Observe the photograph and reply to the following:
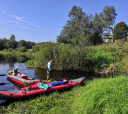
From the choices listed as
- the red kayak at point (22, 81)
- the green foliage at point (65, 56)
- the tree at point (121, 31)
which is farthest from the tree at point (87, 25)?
the red kayak at point (22, 81)

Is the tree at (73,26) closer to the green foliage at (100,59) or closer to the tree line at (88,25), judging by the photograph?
the tree line at (88,25)

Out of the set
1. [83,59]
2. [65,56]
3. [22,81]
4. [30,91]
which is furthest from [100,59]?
[30,91]

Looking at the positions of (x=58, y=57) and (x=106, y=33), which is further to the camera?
(x=106, y=33)

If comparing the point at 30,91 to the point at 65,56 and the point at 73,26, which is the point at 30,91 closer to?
the point at 65,56

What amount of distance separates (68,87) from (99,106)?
13.9 feet

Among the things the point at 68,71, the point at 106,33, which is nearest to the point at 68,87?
the point at 68,71

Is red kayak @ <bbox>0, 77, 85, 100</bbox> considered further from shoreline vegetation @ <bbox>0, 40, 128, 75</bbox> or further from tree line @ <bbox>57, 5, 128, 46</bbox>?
tree line @ <bbox>57, 5, 128, 46</bbox>

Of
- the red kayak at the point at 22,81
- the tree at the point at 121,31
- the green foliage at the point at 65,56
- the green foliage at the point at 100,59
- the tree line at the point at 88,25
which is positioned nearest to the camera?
the red kayak at the point at 22,81

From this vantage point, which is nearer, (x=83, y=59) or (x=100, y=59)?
(x=83, y=59)

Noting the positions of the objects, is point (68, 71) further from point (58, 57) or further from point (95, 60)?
point (95, 60)

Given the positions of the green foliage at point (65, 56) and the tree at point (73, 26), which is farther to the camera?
the tree at point (73, 26)

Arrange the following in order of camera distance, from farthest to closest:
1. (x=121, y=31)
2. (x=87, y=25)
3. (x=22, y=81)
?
Answer: (x=121, y=31) < (x=87, y=25) < (x=22, y=81)

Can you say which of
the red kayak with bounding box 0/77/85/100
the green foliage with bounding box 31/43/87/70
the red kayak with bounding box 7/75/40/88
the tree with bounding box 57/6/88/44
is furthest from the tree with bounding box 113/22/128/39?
the red kayak with bounding box 7/75/40/88

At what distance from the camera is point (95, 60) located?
15.2m
